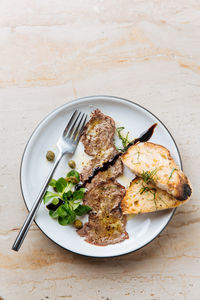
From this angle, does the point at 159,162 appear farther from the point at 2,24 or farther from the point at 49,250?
the point at 2,24

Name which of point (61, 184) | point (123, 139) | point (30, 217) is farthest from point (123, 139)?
point (30, 217)

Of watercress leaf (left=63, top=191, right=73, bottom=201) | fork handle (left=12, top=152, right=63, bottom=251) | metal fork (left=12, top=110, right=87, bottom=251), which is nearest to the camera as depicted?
fork handle (left=12, top=152, right=63, bottom=251)

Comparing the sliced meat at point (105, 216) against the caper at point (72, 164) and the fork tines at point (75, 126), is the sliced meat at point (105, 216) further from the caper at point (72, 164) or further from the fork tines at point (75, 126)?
the fork tines at point (75, 126)

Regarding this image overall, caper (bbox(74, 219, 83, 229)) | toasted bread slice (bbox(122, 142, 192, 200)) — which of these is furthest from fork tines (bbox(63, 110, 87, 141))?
caper (bbox(74, 219, 83, 229))

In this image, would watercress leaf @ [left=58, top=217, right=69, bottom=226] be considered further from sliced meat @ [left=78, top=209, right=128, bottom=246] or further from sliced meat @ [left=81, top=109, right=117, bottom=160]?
sliced meat @ [left=81, top=109, right=117, bottom=160]

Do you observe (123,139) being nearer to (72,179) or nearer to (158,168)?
(158,168)

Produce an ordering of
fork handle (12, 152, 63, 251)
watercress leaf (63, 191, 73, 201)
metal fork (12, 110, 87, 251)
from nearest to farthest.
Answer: fork handle (12, 152, 63, 251) → watercress leaf (63, 191, 73, 201) → metal fork (12, 110, 87, 251)

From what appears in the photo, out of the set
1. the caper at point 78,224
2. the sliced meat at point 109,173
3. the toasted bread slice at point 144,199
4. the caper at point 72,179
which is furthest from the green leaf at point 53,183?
the toasted bread slice at point 144,199
